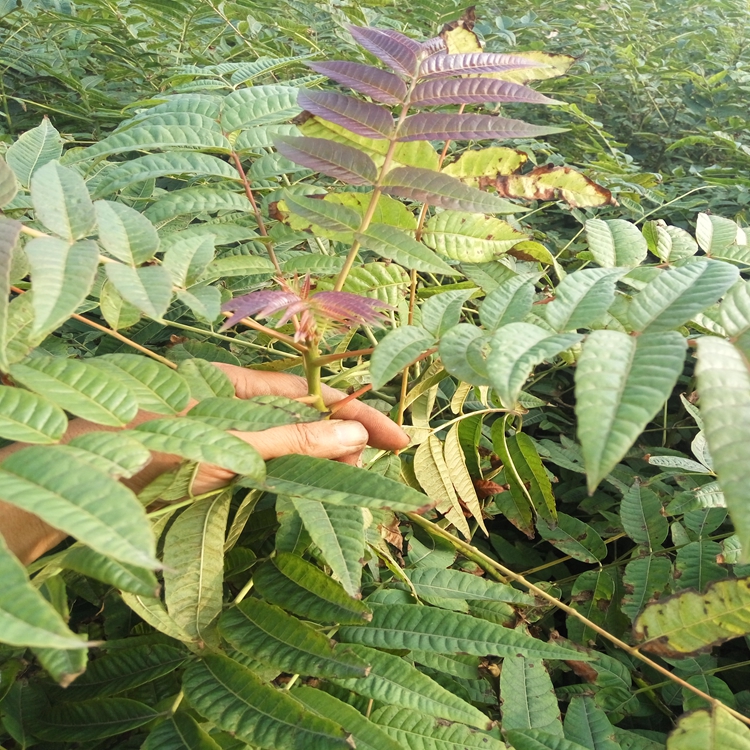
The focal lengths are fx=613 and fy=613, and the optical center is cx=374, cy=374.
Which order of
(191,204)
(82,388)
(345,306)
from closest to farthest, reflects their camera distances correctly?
(82,388)
(345,306)
(191,204)

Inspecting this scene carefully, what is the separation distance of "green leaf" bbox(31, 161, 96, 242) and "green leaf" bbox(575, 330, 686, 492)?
59 cm

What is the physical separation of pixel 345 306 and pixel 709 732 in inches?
28.5

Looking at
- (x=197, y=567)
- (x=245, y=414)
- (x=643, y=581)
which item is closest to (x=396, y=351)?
(x=245, y=414)

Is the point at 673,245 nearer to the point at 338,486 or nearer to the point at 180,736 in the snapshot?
the point at 338,486

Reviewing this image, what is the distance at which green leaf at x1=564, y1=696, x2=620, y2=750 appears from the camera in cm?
93

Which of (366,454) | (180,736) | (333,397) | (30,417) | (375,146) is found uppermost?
(375,146)

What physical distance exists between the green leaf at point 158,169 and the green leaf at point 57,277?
270 millimetres

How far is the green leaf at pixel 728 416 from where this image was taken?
0.46m

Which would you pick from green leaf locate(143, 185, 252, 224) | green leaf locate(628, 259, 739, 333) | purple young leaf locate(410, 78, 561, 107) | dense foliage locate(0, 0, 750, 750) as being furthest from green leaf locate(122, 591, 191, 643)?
purple young leaf locate(410, 78, 561, 107)

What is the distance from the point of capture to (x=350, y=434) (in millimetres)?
958

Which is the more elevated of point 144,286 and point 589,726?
point 144,286

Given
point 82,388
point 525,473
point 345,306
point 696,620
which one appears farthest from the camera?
point 525,473

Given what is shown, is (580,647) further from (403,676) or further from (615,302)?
(615,302)

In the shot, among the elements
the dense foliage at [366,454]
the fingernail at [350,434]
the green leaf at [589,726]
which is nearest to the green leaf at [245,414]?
the dense foliage at [366,454]
